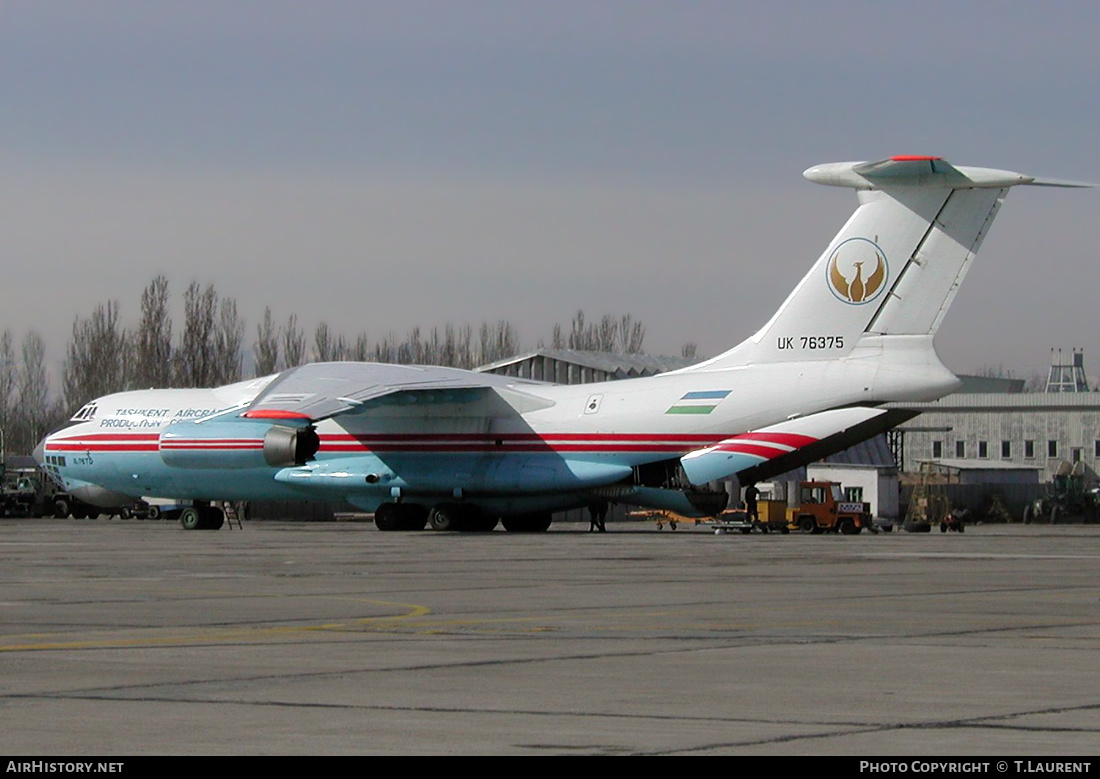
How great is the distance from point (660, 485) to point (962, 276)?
26.9 ft

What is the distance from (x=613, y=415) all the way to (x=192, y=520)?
12.3 m

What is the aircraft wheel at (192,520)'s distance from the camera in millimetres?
42094

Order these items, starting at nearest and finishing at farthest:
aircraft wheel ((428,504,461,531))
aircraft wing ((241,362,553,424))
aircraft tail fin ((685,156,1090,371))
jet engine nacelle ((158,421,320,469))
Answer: aircraft tail fin ((685,156,1090,371)) → jet engine nacelle ((158,421,320,469)) → aircraft wing ((241,362,553,424)) → aircraft wheel ((428,504,461,531))

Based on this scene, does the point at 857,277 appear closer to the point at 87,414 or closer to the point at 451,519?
the point at 451,519

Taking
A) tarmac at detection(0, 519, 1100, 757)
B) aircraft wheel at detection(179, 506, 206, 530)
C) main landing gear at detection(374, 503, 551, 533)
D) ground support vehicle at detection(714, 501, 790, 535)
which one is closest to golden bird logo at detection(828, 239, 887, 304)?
ground support vehicle at detection(714, 501, 790, 535)

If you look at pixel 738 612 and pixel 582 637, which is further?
pixel 738 612

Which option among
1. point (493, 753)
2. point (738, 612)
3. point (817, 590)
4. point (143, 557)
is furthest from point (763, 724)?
point (143, 557)

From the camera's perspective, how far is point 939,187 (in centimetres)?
3462

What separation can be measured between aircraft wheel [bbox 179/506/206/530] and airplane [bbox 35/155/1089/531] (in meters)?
0.05

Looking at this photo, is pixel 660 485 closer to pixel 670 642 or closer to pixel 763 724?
pixel 670 642

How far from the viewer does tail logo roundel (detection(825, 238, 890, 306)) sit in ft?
116

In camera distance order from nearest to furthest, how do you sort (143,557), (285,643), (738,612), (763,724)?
(763,724)
(285,643)
(738,612)
(143,557)

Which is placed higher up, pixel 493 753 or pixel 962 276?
pixel 962 276

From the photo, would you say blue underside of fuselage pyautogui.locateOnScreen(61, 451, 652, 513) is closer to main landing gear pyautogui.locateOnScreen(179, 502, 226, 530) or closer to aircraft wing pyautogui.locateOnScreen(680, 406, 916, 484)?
main landing gear pyautogui.locateOnScreen(179, 502, 226, 530)
